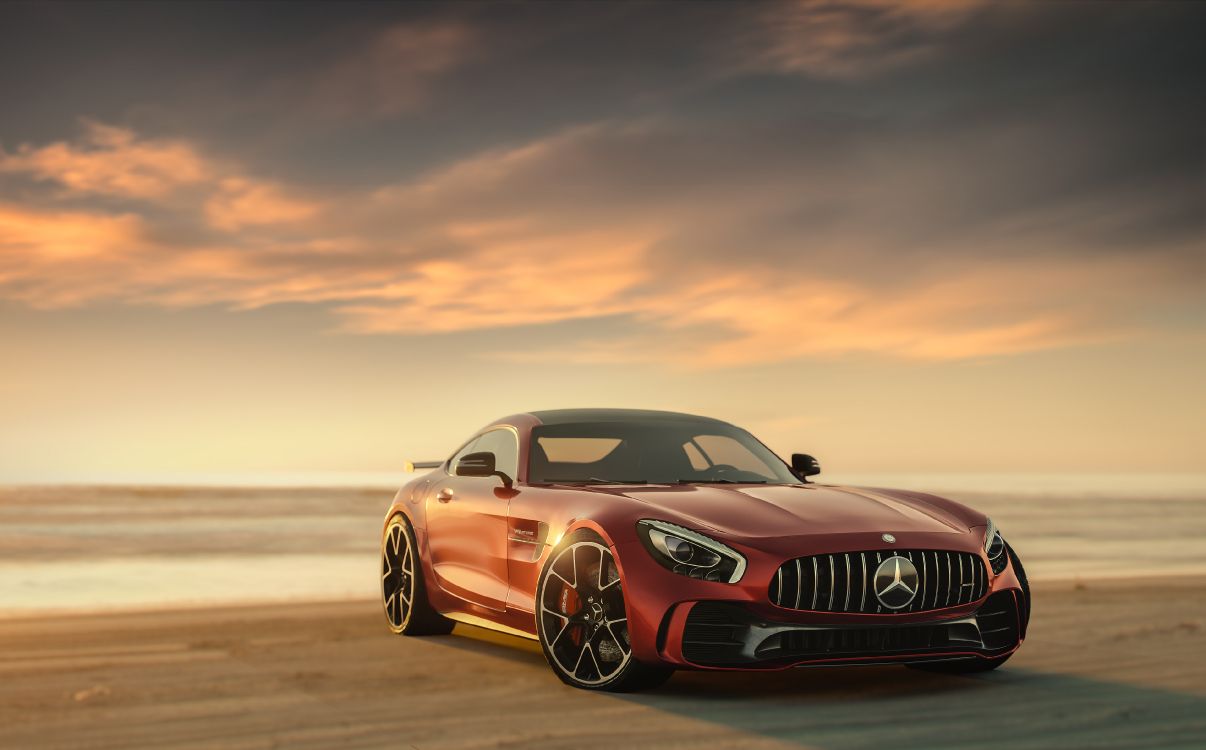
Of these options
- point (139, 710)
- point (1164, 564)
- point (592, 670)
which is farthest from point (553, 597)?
point (1164, 564)

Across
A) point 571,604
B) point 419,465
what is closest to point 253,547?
point 419,465

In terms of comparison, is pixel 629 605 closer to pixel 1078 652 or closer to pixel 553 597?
pixel 553 597

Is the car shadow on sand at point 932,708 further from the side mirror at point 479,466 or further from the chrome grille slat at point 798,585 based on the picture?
the side mirror at point 479,466

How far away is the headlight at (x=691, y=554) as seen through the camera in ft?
20.6

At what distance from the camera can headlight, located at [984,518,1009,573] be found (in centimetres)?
693

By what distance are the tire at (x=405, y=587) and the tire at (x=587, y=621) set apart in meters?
2.08

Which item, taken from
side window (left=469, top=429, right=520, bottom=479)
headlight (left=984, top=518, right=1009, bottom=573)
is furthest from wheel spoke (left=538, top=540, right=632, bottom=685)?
headlight (left=984, top=518, right=1009, bottom=573)

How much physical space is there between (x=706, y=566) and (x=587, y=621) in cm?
76

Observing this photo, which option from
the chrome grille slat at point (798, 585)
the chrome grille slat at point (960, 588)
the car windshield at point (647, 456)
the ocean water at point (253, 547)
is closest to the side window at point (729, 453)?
the car windshield at point (647, 456)

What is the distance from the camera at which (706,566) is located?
6305 millimetres

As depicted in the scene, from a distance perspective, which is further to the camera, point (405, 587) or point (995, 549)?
point (405, 587)

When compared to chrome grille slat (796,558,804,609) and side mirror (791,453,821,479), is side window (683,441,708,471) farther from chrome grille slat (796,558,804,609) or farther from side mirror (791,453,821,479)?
chrome grille slat (796,558,804,609)

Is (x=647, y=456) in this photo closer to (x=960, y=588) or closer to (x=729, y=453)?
(x=729, y=453)

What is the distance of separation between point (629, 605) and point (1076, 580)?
8.22 meters
